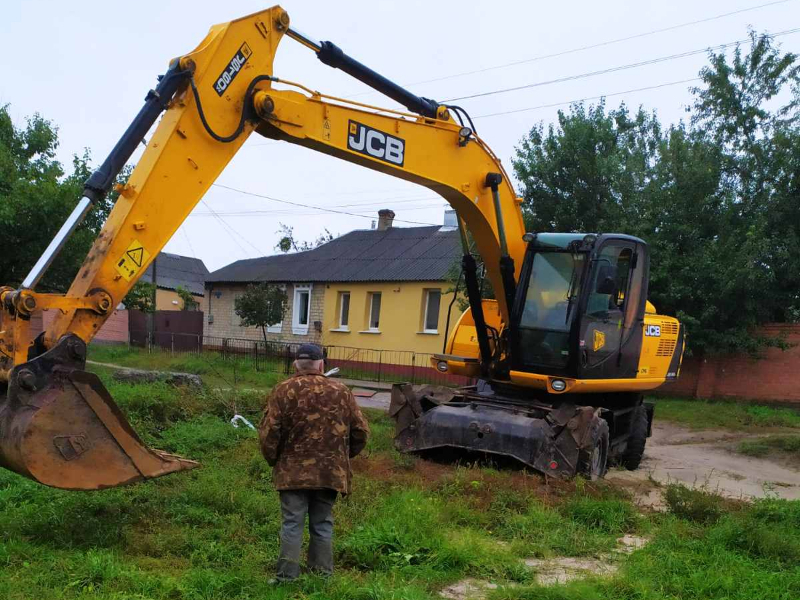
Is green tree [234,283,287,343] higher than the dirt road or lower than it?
higher

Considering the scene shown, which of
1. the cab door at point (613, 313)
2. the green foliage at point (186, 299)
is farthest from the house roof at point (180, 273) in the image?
the cab door at point (613, 313)

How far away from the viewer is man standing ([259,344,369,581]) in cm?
470

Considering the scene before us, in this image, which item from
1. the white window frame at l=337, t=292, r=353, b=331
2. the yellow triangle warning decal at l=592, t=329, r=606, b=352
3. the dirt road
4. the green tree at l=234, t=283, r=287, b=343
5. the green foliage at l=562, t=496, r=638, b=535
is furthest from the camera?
the white window frame at l=337, t=292, r=353, b=331

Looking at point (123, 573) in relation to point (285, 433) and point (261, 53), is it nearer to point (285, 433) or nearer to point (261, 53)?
point (285, 433)

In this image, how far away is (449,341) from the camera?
33.7 feet

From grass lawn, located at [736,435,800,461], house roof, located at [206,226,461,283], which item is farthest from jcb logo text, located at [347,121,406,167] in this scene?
A: house roof, located at [206,226,461,283]

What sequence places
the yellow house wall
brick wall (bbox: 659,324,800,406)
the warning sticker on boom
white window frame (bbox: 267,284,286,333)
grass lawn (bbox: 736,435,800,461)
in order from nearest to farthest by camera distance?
the warning sticker on boom → grass lawn (bbox: 736,435,800,461) → brick wall (bbox: 659,324,800,406) → the yellow house wall → white window frame (bbox: 267,284,286,333)

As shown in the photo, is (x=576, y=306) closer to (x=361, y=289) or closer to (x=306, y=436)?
(x=306, y=436)

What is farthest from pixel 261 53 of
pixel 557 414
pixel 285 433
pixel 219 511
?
pixel 557 414

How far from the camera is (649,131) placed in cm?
2073

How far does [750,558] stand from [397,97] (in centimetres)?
538

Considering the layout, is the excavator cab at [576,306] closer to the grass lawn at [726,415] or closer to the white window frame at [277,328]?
the grass lawn at [726,415]

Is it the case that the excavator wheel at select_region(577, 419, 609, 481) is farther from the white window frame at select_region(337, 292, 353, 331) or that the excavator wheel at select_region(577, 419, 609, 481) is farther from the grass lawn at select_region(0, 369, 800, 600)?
the white window frame at select_region(337, 292, 353, 331)

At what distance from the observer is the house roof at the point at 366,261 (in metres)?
23.8
